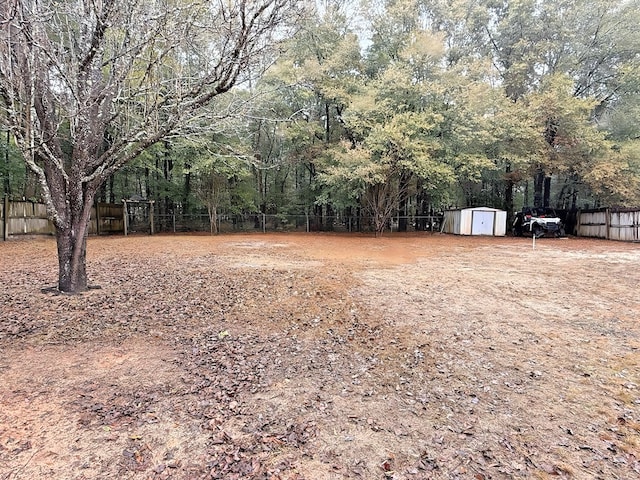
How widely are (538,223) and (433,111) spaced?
271 inches

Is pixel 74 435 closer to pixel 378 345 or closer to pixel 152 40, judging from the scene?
pixel 378 345

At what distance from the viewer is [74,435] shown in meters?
1.97

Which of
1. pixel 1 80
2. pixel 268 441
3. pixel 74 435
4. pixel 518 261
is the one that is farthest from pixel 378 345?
pixel 518 261

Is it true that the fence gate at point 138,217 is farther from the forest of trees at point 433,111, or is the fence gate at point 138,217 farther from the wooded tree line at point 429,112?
the wooded tree line at point 429,112

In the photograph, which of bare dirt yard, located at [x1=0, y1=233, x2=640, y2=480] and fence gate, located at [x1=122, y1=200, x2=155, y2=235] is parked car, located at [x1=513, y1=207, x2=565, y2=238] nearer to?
bare dirt yard, located at [x1=0, y1=233, x2=640, y2=480]

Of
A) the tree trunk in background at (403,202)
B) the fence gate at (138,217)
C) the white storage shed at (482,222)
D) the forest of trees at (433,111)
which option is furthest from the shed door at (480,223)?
the fence gate at (138,217)

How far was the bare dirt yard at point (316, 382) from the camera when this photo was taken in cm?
182

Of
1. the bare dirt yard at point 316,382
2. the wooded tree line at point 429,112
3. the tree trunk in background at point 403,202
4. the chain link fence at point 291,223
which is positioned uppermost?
the wooded tree line at point 429,112

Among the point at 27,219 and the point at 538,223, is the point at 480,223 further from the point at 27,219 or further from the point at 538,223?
the point at 27,219

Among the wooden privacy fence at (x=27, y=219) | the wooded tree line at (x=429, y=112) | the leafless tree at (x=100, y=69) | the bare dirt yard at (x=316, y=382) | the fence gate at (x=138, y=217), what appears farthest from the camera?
the fence gate at (x=138, y=217)

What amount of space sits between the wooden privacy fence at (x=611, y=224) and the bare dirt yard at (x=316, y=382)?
1085cm

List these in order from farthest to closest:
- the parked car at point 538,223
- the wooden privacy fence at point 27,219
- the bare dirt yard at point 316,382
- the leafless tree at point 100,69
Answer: the parked car at point 538,223 < the wooden privacy fence at point 27,219 < the leafless tree at point 100,69 < the bare dirt yard at point 316,382

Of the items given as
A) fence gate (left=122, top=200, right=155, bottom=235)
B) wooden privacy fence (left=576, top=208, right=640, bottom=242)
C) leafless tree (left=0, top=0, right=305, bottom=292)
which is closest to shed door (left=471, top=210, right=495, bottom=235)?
wooden privacy fence (left=576, top=208, right=640, bottom=242)

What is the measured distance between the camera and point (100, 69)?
4062 mm
